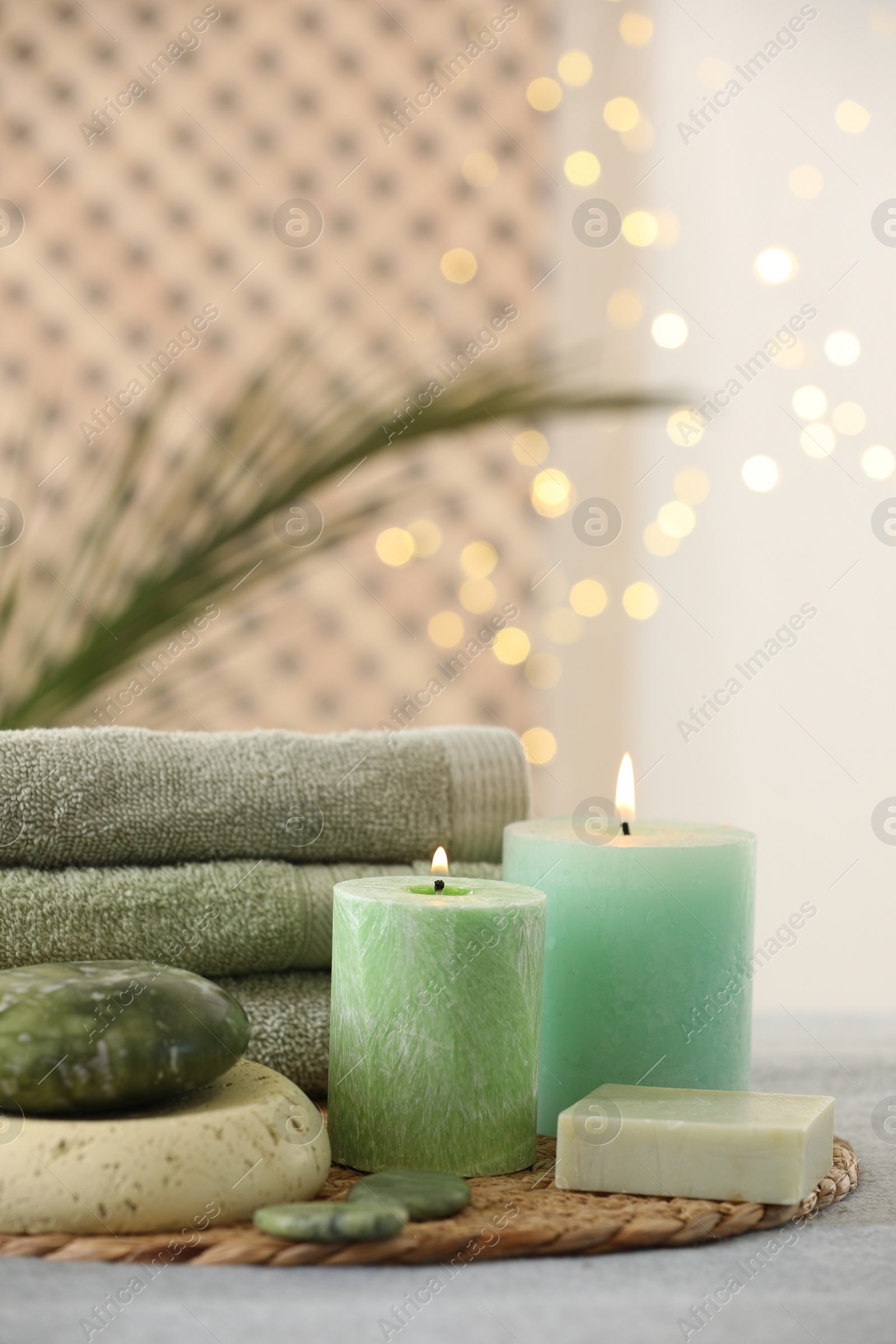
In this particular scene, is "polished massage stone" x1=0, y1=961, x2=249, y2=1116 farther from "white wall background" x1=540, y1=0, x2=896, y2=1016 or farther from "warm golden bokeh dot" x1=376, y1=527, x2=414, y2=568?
"warm golden bokeh dot" x1=376, y1=527, x2=414, y2=568

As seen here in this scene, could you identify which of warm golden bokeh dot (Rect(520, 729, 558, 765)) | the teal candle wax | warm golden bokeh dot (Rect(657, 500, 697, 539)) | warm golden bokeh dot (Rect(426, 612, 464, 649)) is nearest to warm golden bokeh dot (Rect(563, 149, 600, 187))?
warm golden bokeh dot (Rect(657, 500, 697, 539))

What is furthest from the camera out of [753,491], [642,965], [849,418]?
[753,491]

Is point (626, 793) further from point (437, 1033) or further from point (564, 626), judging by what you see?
point (564, 626)

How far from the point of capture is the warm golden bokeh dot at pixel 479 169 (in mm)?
1485

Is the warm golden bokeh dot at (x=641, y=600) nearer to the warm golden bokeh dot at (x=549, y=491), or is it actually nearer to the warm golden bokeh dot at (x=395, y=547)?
the warm golden bokeh dot at (x=549, y=491)

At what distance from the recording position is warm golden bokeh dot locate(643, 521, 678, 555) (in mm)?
1385

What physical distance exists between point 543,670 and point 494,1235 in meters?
1.11

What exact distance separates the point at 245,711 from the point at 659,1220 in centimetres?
110

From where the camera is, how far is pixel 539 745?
57.8 inches

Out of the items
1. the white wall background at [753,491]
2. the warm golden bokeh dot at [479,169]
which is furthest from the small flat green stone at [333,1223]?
Result: the warm golden bokeh dot at [479,169]

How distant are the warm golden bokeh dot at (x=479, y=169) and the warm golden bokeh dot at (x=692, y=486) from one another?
16.9 inches

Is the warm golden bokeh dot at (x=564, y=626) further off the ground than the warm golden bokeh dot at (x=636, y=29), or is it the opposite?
the warm golden bokeh dot at (x=636, y=29)

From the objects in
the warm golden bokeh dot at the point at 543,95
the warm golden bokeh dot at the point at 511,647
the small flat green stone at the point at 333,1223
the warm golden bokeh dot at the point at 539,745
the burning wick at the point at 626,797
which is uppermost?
the warm golden bokeh dot at the point at 543,95

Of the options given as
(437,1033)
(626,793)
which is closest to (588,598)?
(626,793)
